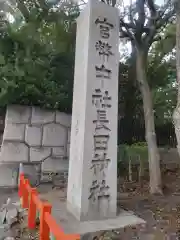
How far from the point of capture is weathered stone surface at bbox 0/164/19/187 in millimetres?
7324

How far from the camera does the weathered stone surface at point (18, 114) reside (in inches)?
301

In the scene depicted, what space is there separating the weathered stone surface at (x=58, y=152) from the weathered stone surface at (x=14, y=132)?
100cm

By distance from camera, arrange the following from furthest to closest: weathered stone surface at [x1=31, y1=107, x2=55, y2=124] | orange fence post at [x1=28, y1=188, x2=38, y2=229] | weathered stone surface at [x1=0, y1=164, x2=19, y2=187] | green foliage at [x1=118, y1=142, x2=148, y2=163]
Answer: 1. green foliage at [x1=118, y1=142, x2=148, y2=163]
2. weathered stone surface at [x1=31, y1=107, x2=55, y2=124]
3. weathered stone surface at [x1=0, y1=164, x2=19, y2=187]
4. orange fence post at [x1=28, y1=188, x2=38, y2=229]

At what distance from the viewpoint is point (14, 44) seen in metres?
7.40

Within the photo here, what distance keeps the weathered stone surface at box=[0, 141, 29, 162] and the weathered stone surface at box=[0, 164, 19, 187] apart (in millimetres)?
193

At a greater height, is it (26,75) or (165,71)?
(165,71)

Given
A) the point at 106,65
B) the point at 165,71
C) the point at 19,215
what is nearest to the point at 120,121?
the point at 165,71

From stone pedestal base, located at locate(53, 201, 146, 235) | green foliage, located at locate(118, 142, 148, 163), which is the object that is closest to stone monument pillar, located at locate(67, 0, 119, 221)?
stone pedestal base, located at locate(53, 201, 146, 235)

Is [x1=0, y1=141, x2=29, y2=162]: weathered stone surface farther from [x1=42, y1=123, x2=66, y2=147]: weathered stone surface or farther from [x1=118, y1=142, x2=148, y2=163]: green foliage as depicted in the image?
[x1=118, y1=142, x2=148, y2=163]: green foliage

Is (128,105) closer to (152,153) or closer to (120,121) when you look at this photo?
(120,121)

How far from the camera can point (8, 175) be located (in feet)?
24.2

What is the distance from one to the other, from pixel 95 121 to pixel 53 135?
3.48m

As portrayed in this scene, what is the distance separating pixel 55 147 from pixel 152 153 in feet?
9.34

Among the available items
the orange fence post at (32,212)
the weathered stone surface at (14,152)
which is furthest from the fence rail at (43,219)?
the weathered stone surface at (14,152)
